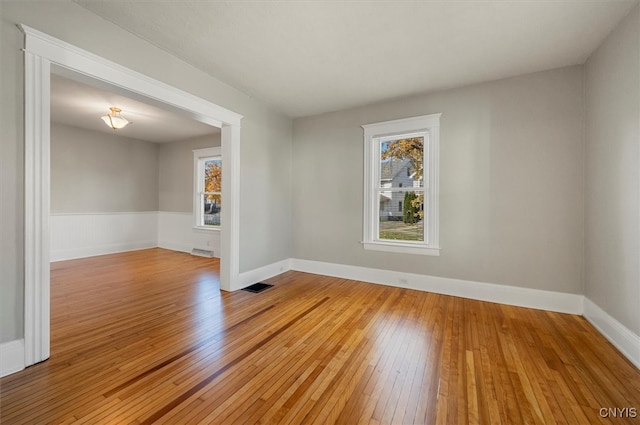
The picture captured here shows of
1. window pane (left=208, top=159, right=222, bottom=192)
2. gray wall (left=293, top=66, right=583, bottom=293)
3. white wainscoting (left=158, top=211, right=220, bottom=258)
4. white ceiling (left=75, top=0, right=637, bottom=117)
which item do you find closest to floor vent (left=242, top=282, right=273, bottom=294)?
gray wall (left=293, top=66, right=583, bottom=293)

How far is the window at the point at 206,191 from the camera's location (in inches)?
246

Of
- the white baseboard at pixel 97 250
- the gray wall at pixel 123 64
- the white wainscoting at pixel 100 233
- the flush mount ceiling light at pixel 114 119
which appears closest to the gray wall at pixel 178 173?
the white wainscoting at pixel 100 233

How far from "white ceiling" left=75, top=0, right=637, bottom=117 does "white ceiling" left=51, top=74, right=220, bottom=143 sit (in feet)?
5.06

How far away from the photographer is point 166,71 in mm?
2736

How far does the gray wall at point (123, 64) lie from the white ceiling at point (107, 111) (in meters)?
1.09

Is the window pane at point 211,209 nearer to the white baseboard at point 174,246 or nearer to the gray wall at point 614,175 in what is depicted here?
the white baseboard at point 174,246

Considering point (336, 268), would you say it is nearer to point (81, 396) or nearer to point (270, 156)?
point (270, 156)

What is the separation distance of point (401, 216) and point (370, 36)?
240 centimetres

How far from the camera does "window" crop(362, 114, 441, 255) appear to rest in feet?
12.0

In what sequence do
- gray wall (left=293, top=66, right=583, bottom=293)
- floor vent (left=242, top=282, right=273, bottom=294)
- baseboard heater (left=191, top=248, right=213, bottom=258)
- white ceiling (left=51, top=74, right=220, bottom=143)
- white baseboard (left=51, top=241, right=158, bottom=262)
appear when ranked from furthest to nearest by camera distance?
baseboard heater (left=191, top=248, right=213, bottom=258)
white baseboard (left=51, top=241, right=158, bottom=262)
white ceiling (left=51, top=74, right=220, bottom=143)
floor vent (left=242, top=282, right=273, bottom=294)
gray wall (left=293, top=66, right=583, bottom=293)

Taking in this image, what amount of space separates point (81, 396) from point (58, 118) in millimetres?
5770

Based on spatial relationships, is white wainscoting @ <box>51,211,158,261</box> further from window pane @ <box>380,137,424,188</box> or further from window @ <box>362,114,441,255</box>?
window pane @ <box>380,137,424,188</box>

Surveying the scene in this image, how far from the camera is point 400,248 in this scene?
12.7 feet

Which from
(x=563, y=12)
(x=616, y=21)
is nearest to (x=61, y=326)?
(x=563, y=12)
